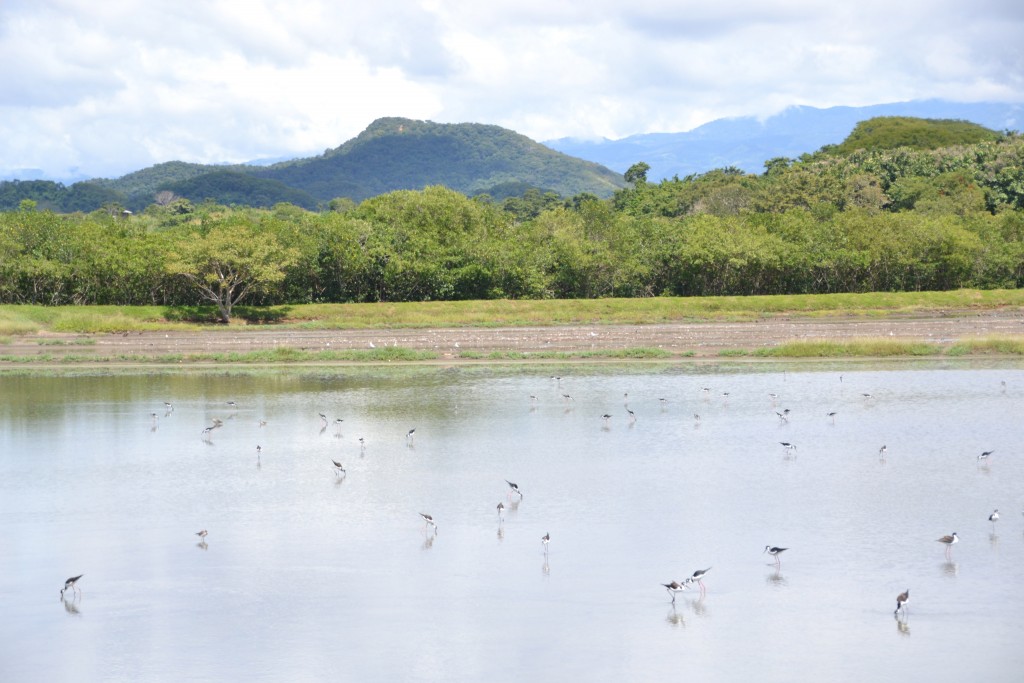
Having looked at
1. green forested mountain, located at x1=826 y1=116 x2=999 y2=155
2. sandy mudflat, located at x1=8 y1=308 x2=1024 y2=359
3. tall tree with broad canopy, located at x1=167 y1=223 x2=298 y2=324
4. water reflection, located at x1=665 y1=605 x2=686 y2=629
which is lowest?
water reflection, located at x1=665 y1=605 x2=686 y2=629

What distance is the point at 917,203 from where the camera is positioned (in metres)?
108

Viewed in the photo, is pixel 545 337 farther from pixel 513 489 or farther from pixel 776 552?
pixel 776 552

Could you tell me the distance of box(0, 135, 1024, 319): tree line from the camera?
7625 centimetres

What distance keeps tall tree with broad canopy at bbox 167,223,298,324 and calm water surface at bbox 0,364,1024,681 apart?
1321 inches

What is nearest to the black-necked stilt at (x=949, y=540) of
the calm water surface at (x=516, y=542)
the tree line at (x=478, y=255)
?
the calm water surface at (x=516, y=542)

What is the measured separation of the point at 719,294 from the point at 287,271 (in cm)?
3516

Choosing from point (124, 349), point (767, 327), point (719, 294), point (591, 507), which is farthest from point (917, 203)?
point (591, 507)

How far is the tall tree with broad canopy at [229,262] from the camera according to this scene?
7325 cm

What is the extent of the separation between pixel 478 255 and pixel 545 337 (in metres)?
18.1

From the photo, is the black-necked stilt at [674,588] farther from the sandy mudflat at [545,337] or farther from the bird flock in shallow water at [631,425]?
the sandy mudflat at [545,337]

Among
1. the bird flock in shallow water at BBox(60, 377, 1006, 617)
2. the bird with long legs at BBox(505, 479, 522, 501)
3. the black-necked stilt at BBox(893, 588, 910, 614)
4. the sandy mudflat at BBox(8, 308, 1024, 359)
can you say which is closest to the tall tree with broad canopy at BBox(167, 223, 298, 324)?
the sandy mudflat at BBox(8, 308, 1024, 359)

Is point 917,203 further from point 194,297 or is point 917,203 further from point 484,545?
point 484,545

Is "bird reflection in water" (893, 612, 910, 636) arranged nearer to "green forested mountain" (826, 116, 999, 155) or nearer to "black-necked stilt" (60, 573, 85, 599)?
"black-necked stilt" (60, 573, 85, 599)

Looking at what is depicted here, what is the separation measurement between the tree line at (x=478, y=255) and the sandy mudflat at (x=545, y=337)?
328 inches
